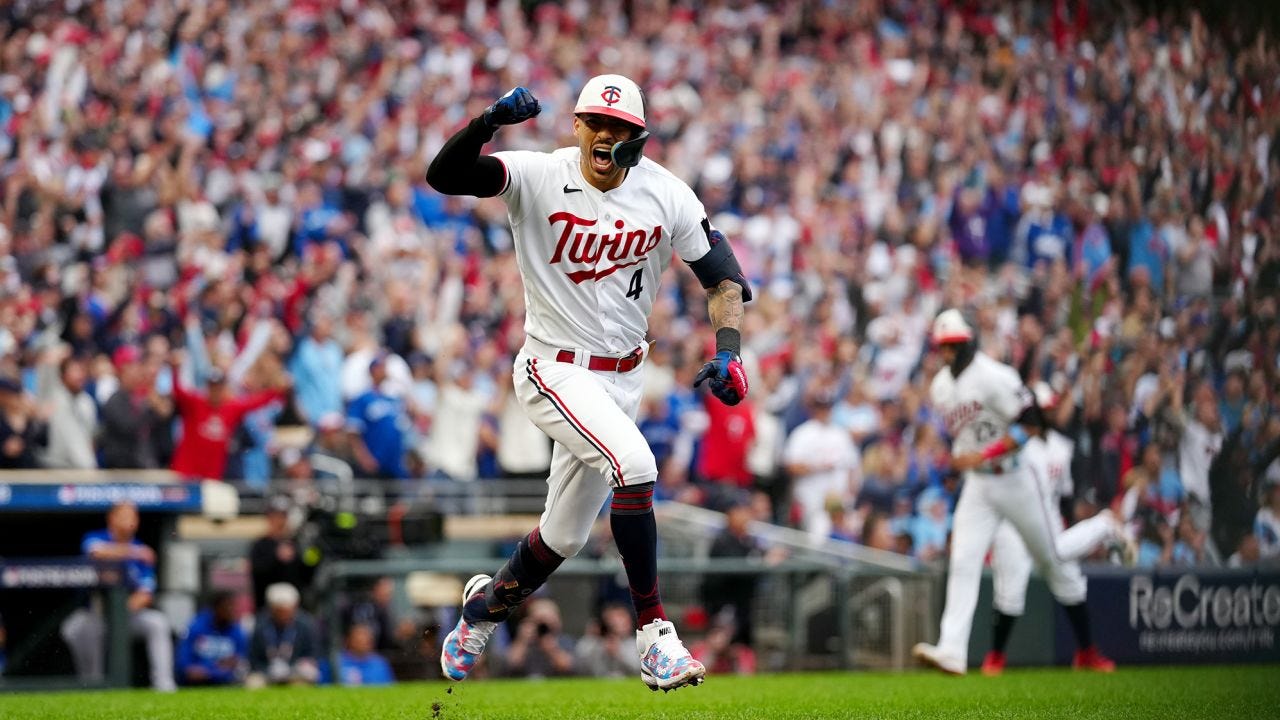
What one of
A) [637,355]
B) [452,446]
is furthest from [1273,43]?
[452,446]

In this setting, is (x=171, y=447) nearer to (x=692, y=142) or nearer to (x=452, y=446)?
(x=452, y=446)

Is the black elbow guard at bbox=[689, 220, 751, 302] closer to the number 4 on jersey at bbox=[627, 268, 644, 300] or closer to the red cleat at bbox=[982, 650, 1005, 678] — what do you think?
the number 4 on jersey at bbox=[627, 268, 644, 300]

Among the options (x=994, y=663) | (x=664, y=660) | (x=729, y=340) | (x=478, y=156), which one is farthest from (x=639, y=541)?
(x=994, y=663)

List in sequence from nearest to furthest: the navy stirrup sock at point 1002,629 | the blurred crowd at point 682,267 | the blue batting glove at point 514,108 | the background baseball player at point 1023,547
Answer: the blue batting glove at point 514,108, the blurred crowd at point 682,267, the background baseball player at point 1023,547, the navy stirrup sock at point 1002,629

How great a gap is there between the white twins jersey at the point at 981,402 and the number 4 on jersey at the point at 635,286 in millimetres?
4752

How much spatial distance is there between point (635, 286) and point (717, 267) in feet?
1.27

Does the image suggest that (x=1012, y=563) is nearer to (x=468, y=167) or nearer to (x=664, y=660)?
(x=664, y=660)

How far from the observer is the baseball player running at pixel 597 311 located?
713cm

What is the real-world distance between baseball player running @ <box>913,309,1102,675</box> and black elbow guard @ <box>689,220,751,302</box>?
4.45m

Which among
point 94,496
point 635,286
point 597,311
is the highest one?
point 635,286

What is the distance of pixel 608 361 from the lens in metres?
7.50

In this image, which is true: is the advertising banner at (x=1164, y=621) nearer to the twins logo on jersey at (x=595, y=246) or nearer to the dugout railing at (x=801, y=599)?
the dugout railing at (x=801, y=599)

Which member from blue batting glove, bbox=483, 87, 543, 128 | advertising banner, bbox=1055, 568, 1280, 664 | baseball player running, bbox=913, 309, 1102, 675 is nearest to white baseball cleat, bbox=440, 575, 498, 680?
blue batting glove, bbox=483, 87, 543, 128

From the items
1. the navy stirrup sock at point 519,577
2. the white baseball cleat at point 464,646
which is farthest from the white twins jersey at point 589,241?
the white baseball cleat at point 464,646
